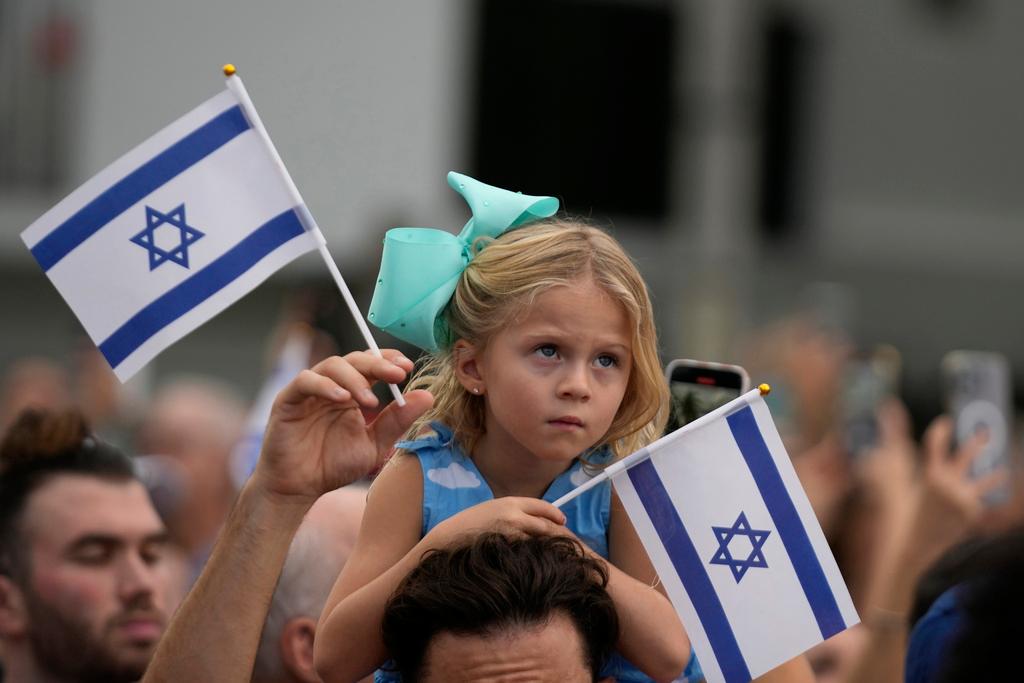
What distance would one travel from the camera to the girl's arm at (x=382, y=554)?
2883 mm

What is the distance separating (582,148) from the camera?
58.6ft

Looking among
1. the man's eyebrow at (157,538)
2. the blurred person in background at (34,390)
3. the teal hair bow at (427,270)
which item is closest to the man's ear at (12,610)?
the man's eyebrow at (157,538)

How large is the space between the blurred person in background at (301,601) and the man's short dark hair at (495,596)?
871mm

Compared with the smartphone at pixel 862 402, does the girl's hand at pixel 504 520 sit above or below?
above

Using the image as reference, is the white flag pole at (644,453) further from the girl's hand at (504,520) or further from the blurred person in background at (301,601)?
the blurred person in background at (301,601)

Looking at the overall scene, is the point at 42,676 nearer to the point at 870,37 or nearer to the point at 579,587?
the point at 579,587

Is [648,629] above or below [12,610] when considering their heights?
above

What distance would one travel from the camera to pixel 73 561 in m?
4.08

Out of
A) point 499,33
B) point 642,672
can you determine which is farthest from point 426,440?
point 499,33

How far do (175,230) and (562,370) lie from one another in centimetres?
82

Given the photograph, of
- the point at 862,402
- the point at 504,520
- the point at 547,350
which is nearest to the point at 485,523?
the point at 504,520

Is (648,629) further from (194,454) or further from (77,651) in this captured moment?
(194,454)

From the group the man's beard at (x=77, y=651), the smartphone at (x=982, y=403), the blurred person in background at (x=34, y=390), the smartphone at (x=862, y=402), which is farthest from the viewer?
the blurred person in background at (x=34, y=390)

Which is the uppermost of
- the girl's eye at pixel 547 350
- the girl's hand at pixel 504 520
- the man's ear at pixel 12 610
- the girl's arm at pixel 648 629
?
the girl's eye at pixel 547 350
